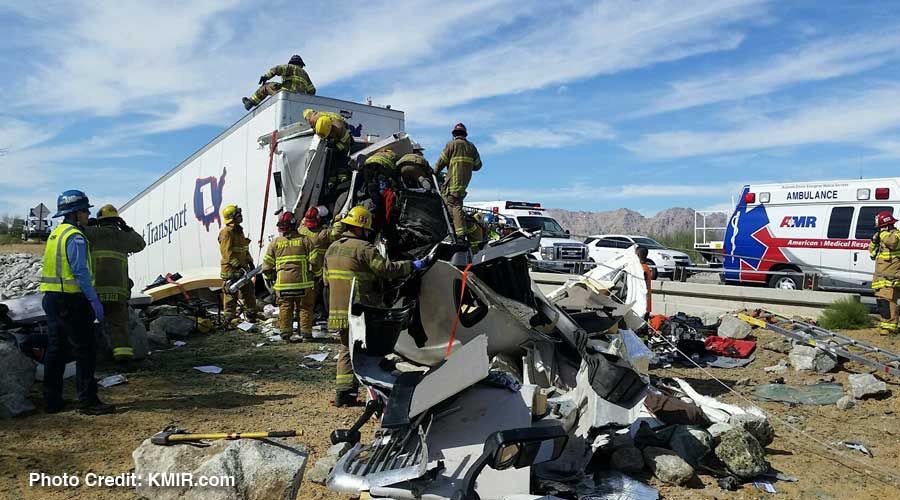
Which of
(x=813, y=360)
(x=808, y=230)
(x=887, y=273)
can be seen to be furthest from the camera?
(x=808, y=230)

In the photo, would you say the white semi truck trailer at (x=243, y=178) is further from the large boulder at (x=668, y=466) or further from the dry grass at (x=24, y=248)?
the dry grass at (x=24, y=248)

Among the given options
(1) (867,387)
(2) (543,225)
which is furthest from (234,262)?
(2) (543,225)

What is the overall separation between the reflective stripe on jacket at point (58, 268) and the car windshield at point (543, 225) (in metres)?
12.9

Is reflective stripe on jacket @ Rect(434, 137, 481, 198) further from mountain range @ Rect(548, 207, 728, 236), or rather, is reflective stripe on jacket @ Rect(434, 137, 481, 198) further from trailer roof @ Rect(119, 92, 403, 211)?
mountain range @ Rect(548, 207, 728, 236)

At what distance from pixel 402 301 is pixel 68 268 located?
99.3 inches

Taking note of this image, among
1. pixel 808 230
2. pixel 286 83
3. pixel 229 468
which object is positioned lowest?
pixel 229 468

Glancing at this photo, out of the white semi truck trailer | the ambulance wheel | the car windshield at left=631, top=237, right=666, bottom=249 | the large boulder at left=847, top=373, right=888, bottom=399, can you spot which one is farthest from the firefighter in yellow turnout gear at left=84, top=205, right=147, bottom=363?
the car windshield at left=631, top=237, right=666, bottom=249

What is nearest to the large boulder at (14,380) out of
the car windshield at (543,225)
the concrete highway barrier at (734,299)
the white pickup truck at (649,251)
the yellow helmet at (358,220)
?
the yellow helmet at (358,220)

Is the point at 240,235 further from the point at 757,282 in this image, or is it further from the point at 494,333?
the point at 757,282

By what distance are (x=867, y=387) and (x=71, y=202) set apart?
6.86 m

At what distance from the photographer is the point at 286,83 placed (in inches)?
A: 390

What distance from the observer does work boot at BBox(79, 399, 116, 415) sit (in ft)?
15.2

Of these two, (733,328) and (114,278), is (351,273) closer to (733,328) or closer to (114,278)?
(114,278)

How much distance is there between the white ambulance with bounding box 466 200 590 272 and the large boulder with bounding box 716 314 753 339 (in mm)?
5781
